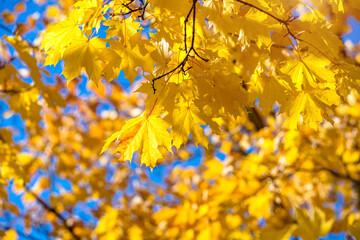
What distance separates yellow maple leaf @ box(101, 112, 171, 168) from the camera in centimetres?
133

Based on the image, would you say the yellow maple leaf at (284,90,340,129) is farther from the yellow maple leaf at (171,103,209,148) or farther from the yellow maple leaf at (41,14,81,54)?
the yellow maple leaf at (41,14,81,54)

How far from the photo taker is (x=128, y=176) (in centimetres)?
647

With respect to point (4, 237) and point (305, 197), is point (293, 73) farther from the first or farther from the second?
point (305, 197)

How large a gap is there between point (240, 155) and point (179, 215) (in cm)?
151

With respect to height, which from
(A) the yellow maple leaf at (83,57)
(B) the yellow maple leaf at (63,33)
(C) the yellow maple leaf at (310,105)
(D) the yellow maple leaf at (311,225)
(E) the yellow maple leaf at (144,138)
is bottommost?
(D) the yellow maple leaf at (311,225)

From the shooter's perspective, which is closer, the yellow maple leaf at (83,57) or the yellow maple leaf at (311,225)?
the yellow maple leaf at (83,57)

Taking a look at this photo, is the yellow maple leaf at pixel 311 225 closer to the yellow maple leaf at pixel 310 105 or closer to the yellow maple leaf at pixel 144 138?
the yellow maple leaf at pixel 310 105

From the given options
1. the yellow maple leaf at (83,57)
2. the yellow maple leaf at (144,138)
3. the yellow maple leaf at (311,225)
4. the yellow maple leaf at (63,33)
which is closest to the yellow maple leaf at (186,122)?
the yellow maple leaf at (144,138)

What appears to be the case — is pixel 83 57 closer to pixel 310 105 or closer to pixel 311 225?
pixel 310 105

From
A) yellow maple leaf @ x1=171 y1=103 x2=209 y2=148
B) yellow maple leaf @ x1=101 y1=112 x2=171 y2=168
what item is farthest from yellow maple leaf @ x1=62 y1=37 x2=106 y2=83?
yellow maple leaf @ x1=171 y1=103 x2=209 y2=148

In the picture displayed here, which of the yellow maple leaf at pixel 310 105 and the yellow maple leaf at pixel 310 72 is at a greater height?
the yellow maple leaf at pixel 310 72

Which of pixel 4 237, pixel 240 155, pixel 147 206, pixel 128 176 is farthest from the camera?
pixel 128 176

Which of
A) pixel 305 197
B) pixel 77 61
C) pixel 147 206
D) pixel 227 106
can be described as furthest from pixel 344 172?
pixel 77 61

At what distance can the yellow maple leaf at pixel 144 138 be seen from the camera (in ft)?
4.37
